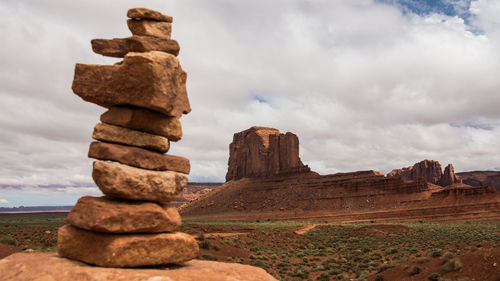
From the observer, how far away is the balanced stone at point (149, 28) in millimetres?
9789

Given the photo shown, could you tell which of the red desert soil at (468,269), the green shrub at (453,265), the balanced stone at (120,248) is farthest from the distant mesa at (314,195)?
the balanced stone at (120,248)

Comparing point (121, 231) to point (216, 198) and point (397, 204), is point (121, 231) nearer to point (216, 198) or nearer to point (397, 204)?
point (397, 204)

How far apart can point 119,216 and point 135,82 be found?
3.51 meters

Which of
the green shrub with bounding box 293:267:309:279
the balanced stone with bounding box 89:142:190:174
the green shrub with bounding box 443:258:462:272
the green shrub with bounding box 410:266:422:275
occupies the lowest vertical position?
the green shrub with bounding box 293:267:309:279

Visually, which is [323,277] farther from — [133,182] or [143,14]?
[143,14]

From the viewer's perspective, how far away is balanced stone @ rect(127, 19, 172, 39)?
9.79 m

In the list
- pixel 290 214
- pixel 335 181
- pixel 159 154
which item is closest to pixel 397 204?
pixel 335 181

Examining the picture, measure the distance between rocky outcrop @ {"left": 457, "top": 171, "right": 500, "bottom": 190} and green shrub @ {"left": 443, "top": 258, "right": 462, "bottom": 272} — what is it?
18937 cm

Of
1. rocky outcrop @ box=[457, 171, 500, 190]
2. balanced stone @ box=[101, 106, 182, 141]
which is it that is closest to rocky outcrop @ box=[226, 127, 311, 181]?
rocky outcrop @ box=[457, 171, 500, 190]

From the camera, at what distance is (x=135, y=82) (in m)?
8.77

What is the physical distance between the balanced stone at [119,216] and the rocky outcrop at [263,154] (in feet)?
369

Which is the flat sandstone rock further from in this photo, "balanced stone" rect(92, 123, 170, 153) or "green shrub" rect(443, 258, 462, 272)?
"green shrub" rect(443, 258, 462, 272)

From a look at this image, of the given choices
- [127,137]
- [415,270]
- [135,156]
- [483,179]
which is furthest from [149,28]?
[483,179]

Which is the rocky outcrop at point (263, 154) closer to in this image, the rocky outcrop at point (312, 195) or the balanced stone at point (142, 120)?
the rocky outcrop at point (312, 195)
